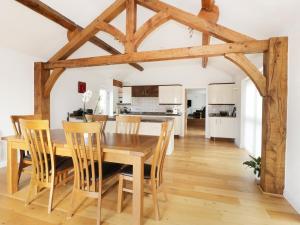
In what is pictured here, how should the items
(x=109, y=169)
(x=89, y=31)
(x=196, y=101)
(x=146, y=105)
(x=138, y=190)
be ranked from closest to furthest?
(x=138, y=190), (x=109, y=169), (x=89, y=31), (x=146, y=105), (x=196, y=101)

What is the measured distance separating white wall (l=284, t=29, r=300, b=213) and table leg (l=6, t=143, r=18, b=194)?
3552 mm

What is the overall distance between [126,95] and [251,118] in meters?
4.78

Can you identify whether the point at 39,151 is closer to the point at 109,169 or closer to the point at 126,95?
the point at 109,169

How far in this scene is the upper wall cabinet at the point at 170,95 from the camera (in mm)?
6816

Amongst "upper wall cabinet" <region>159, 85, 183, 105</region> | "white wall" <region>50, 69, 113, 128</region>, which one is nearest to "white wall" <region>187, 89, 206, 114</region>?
"upper wall cabinet" <region>159, 85, 183, 105</region>

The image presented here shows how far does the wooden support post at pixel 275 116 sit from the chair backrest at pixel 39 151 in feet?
9.04

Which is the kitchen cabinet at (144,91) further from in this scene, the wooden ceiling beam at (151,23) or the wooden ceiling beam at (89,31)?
the wooden ceiling beam at (151,23)

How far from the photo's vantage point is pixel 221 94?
6.15m

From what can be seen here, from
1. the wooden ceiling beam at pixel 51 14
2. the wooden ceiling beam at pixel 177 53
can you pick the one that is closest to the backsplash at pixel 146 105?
the wooden ceiling beam at pixel 51 14

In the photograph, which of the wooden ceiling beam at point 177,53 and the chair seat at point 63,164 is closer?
the chair seat at point 63,164

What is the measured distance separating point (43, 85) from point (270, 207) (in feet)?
14.7

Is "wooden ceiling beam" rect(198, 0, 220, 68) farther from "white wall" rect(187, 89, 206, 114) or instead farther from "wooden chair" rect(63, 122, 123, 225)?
"white wall" rect(187, 89, 206, 114)

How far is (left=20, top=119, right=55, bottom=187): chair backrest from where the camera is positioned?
1.91m

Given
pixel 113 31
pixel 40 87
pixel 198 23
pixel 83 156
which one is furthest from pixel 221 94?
pixel 83 156
